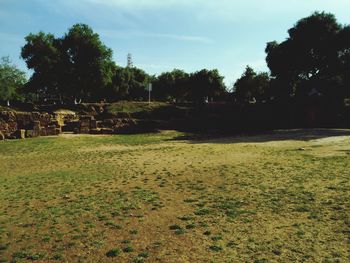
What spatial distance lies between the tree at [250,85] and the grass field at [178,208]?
174 feet

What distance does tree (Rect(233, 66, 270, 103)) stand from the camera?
7161cm

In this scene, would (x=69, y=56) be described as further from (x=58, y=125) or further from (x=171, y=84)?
(x=171, y=84)

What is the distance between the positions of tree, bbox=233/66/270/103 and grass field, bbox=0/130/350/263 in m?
52.9

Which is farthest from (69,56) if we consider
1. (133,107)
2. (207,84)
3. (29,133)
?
(207,84)

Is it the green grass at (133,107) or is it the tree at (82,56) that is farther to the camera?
the tree at (82,56)

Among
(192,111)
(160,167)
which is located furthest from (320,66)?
(160,167)

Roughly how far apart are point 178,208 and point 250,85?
63.9 metres

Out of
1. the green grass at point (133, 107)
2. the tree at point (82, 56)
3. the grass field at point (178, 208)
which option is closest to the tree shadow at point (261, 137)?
the grass field at point (178, 208)

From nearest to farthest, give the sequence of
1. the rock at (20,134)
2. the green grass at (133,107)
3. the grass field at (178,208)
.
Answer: the grass field at (178,208) → the rock at (20,134) → the green grass at (133,107)

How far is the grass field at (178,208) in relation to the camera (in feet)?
24.2

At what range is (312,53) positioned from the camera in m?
52.5

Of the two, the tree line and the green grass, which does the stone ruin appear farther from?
the tree line

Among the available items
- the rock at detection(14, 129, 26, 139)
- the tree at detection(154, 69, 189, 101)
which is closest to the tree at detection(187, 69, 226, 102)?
the tree at detection(154, 69, 189, 101)

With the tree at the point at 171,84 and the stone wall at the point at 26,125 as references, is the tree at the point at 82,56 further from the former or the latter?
the tree at the point at 171,84
